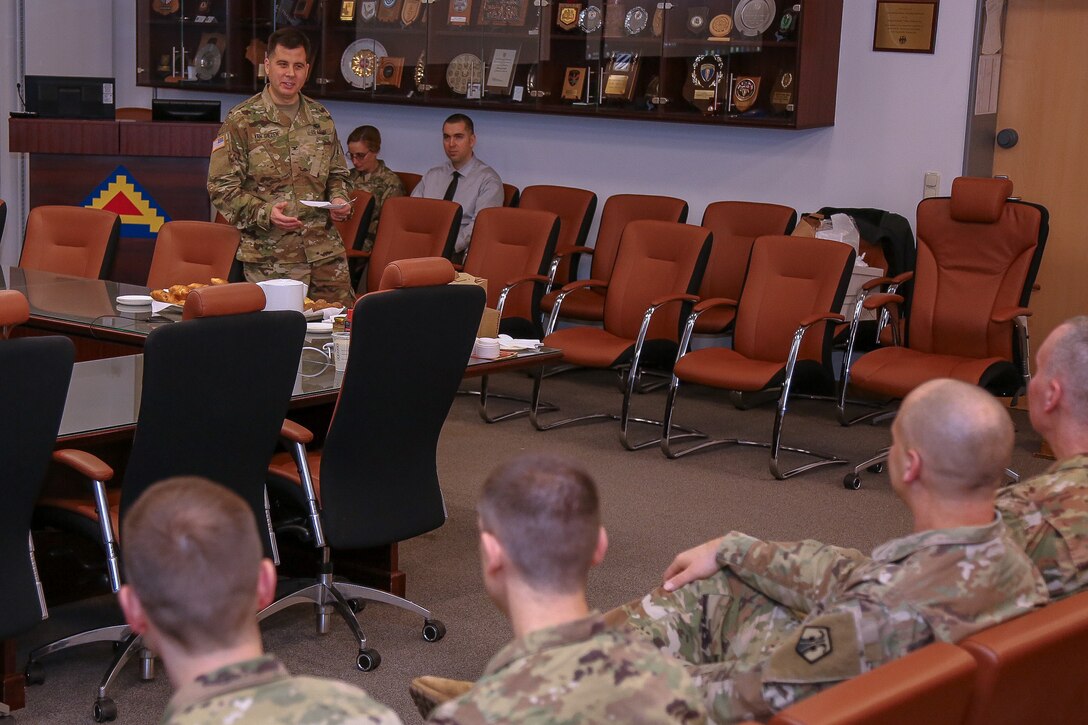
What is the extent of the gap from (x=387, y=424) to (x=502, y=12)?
15.5ft

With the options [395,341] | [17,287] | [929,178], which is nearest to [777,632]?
[395,341]

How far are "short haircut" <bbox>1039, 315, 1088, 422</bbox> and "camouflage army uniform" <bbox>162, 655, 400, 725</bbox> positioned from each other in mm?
1578

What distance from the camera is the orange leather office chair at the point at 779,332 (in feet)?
17.8

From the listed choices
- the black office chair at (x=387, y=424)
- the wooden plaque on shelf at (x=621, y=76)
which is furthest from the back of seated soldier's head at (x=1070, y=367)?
the wooden plaque on shelf at (x=621, y=76)

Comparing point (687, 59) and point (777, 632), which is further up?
point (687, 59)

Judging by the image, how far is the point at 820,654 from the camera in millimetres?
2016

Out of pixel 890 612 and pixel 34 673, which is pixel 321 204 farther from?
pixel 890 612

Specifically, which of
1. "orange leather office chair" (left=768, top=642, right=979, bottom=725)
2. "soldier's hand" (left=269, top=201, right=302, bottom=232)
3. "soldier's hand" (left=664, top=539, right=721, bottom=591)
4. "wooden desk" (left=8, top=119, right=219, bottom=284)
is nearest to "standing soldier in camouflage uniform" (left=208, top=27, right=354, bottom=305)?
"soldier's hand" (left=269, top=201, right=302, bottom=232)

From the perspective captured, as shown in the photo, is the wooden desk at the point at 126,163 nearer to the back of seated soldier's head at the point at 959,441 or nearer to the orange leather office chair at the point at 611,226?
the orange leather office chair at the point at 611,226

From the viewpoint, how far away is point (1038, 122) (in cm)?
664

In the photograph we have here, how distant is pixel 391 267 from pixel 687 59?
414cm

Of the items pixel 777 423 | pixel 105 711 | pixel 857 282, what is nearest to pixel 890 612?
pixel 105 711

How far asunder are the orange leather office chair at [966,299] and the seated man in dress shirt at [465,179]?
2.36 m

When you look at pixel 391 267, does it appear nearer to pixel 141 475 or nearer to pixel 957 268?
pixel 141 475
